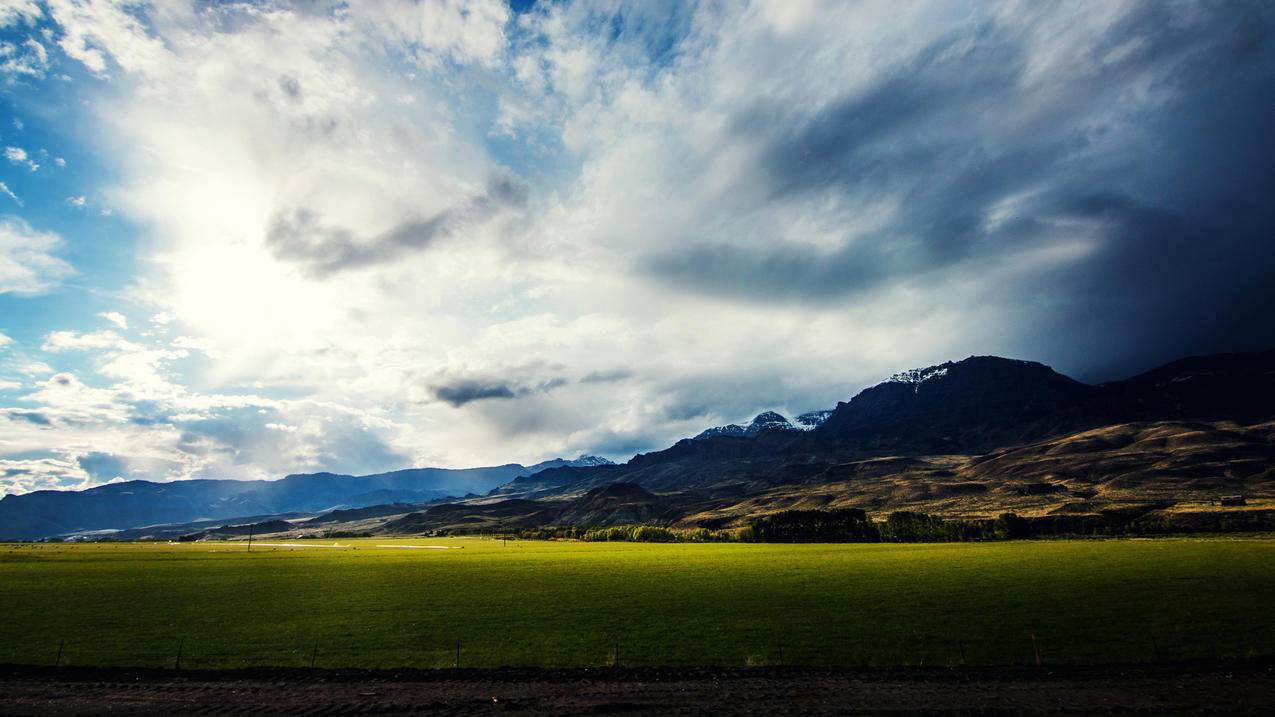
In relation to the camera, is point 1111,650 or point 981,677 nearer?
point 981,677

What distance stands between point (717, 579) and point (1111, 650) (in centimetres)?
5011

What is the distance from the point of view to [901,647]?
41281mm

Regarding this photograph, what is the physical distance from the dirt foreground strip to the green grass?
2.61 meters

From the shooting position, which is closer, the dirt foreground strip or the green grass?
the dirt foreground strip

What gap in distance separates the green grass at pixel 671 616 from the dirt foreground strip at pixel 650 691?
2605mm

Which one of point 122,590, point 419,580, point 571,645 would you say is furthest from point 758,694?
point 122,590

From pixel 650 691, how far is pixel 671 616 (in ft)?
72.5

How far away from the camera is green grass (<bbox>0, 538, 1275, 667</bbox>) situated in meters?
40.4

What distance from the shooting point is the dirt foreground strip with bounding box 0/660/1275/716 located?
30125mm

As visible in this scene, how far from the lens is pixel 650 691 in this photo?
3325 cm

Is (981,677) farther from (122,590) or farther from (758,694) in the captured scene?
(122,590)

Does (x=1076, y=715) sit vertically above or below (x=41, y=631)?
below

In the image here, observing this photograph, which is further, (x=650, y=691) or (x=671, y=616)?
(x=671, y=616)

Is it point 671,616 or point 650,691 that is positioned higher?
point 650,691
